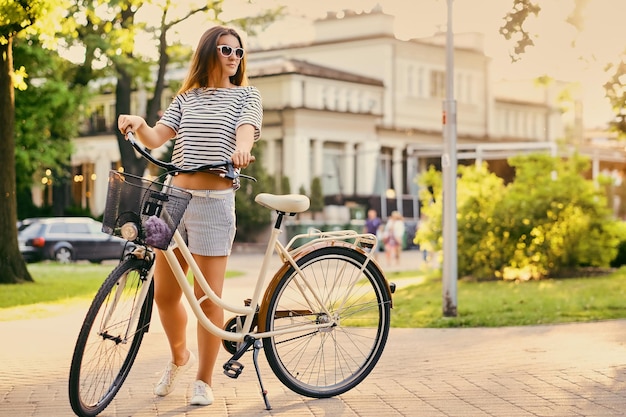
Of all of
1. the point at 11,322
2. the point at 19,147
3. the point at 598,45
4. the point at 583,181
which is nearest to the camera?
the point at 11,322

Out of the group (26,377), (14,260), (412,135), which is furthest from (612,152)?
(26,377)

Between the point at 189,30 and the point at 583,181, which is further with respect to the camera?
the point at 189,30

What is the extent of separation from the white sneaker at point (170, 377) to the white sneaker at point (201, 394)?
0.59ft

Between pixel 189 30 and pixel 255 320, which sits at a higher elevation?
pixel 189 30

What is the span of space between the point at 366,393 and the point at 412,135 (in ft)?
194

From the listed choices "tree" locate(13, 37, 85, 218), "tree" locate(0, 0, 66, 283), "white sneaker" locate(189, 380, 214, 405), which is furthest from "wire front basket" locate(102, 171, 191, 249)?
"tree" locate(13, 37, 85, 218)

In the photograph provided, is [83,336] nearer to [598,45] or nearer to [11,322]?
[11,322]

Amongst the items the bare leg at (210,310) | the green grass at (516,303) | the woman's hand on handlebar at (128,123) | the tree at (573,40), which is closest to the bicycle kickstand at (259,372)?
the bare leg at (210,310)

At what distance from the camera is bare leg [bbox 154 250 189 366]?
6363mm

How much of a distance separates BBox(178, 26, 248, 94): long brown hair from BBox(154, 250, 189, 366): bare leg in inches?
36.2

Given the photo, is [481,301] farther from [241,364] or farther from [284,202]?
[284,202]

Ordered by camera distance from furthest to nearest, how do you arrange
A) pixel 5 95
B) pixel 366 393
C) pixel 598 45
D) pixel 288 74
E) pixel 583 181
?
pixel 288 74
pixel 583 181
pixel 5 95
pixel 598 45
pixel 366 393

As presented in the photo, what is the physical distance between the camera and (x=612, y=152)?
6931 centimetres

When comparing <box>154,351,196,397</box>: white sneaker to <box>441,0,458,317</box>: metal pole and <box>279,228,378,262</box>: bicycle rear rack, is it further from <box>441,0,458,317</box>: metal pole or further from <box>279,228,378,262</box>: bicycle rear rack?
<box>441,0,458,317</box>: metal pole
